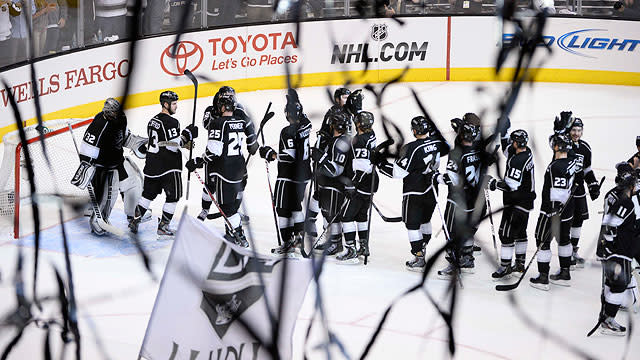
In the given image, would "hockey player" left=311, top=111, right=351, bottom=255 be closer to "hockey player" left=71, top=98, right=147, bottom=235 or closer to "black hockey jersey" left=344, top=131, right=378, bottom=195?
"black hockey jersey" left=344, top=131, right=378, bottom=195

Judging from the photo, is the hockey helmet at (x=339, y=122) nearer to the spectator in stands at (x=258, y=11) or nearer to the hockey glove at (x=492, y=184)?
the hockey glove at (x=492, y=184)

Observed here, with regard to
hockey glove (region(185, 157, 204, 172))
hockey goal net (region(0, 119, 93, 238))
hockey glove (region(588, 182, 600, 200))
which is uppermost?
hockey glove (region(588, 182, 600, 200))

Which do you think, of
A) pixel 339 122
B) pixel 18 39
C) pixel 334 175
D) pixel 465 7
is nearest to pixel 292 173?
pixel 334 175

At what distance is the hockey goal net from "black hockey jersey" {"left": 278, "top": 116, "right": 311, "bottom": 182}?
219 centimetres

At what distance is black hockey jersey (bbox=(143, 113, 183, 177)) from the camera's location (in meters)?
7.50

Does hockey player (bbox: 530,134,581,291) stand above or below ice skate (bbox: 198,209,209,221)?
above

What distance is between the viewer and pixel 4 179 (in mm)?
8180

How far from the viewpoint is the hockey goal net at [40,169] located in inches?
316

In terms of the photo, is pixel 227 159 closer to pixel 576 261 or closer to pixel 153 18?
pixel 576 261

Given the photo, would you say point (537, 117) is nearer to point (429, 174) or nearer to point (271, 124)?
point (271, 124)

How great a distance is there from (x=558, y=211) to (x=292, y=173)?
221 centimetres

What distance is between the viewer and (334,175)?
7.09 m

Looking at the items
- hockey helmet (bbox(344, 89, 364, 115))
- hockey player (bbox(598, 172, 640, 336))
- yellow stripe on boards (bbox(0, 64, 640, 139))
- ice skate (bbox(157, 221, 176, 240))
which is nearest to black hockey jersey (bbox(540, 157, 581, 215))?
hockey player (bbox(598, 172, 640, 336))

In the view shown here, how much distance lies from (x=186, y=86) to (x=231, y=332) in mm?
9730
